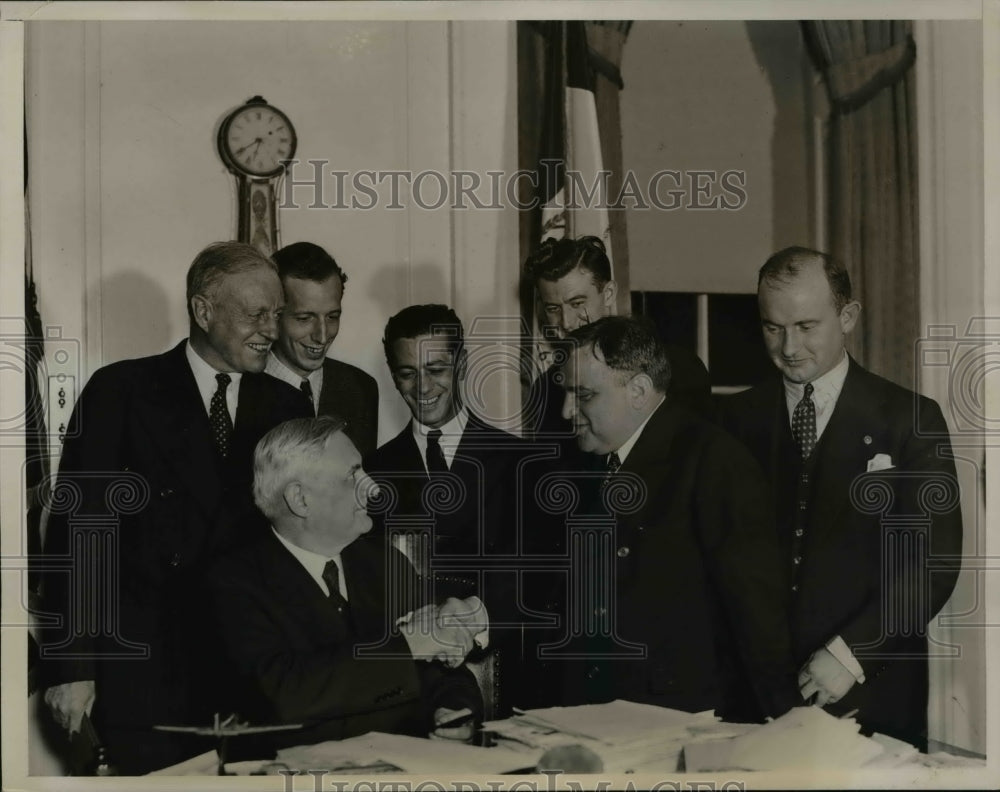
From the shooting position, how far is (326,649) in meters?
3.92

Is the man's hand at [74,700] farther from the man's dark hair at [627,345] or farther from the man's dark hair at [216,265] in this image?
the man's dark hair at [627,345]

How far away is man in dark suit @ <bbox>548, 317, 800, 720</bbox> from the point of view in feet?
13.1

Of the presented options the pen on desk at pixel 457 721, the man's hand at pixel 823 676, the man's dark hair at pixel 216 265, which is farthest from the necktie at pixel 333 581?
the man's hand at pixel 823 676

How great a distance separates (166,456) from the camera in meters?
3.99

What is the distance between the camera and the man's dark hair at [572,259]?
13.4 ft

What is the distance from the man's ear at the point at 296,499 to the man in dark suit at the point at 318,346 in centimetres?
24

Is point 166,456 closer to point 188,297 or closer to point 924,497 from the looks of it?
point 188,297

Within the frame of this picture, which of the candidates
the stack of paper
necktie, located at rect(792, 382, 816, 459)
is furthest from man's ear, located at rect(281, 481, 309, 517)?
necktie, located at rect(792, 382, 816, 459)

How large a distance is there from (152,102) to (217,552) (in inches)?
57.1

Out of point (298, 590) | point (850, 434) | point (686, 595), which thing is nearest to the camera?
point (298, 590)

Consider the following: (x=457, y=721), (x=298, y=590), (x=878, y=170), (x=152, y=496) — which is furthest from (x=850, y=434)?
(x=152, y=496)

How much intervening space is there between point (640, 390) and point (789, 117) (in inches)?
40.4

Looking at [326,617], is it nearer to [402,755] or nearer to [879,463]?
[402,755]

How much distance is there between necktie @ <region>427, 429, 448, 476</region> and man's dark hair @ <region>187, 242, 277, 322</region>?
2.43 ft
